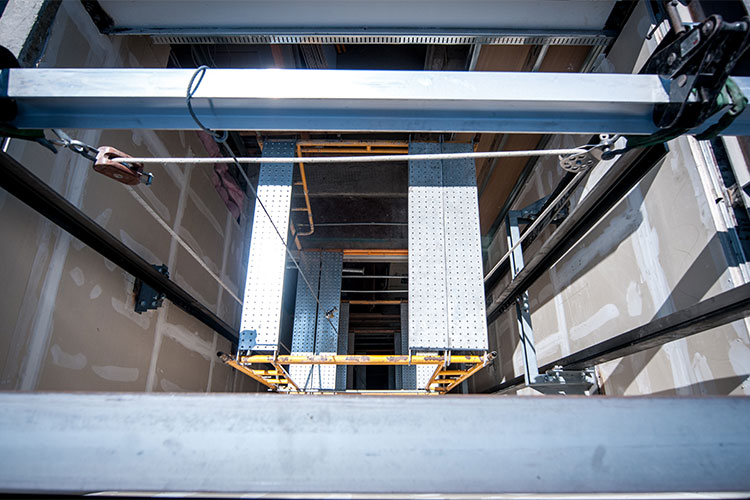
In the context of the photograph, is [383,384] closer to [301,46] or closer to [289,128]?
[301,46]

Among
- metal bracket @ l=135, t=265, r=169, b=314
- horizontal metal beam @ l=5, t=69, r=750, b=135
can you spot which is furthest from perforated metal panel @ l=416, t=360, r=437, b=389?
horizontal metal beam @ l=5, t=69, r=750, b=135

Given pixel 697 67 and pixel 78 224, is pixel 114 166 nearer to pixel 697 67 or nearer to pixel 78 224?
pixel 78 224

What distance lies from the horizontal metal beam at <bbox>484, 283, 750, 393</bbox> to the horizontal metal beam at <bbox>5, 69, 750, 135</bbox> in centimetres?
63

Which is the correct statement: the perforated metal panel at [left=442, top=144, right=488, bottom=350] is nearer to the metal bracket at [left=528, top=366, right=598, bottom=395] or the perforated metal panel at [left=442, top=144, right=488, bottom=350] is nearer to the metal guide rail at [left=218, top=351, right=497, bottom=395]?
the metal guide rail at [left=218, top=351, right=497, bottom=395]

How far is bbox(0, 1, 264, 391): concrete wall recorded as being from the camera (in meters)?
2.04

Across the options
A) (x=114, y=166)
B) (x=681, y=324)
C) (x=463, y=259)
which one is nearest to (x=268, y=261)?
(x=463, y=259)

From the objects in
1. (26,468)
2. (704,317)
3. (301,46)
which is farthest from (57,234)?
(704,317)

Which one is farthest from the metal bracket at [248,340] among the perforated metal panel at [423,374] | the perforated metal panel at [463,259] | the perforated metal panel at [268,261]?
the perforated metal panel at [423,374]

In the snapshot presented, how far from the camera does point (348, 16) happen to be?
273 cm

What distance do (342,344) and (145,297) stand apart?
333 cm

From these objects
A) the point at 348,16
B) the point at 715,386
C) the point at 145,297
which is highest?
the point at 348,16

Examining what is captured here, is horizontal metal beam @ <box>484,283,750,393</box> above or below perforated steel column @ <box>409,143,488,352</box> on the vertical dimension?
below

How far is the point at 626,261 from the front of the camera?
99.4 inches

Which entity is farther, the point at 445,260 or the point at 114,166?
the point at 445,260
